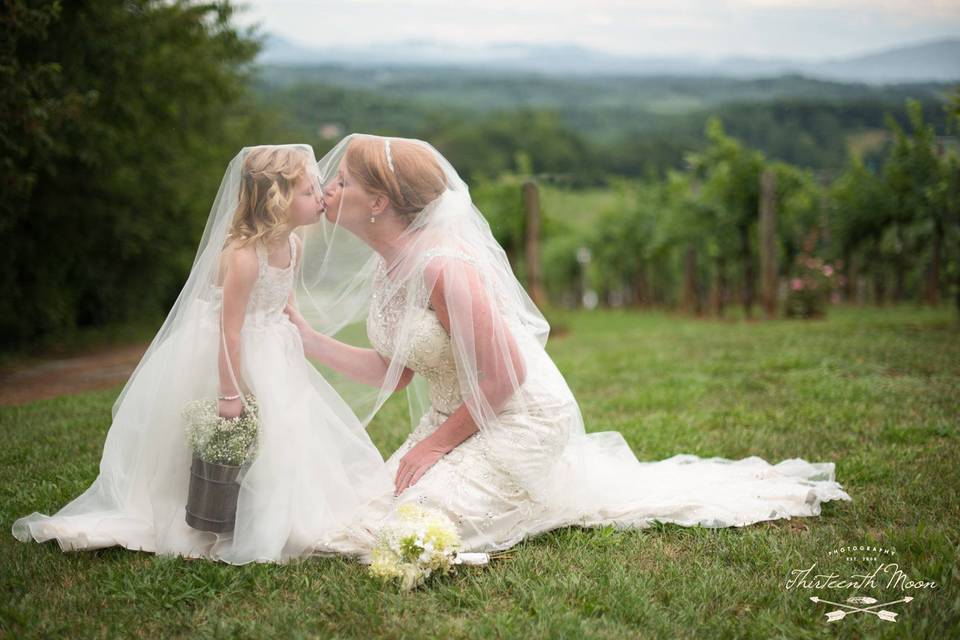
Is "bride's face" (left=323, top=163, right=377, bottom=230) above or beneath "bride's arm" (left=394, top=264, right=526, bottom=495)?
above

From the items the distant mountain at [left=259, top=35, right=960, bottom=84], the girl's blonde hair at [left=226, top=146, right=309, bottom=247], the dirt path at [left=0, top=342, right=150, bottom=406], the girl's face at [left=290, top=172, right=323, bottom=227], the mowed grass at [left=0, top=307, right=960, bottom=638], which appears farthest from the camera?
the distant mountain at [left=259, top=35, right=960, bottom=84]

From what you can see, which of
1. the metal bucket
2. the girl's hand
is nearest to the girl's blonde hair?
the girl's hand

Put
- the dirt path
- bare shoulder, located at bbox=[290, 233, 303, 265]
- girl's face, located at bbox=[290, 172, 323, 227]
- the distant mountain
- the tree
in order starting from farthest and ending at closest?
the distant mountain < the dirt path < the tree < bare shoulder, located at bbox=[290, 233, 303, 265] < girl's face, located at bbox=[290, 172, 323, 227]

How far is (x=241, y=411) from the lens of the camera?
3570mm

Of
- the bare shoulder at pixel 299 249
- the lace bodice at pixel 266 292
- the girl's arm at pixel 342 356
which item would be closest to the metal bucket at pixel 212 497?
the lace bodice at pixel 266 292

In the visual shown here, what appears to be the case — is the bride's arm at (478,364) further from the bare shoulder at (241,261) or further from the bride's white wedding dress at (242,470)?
the bare shoulder at (241,261)

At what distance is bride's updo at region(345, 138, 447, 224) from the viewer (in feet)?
12.1

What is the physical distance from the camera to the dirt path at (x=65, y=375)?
859 cm

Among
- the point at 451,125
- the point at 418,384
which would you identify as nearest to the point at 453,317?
the point at 418,384

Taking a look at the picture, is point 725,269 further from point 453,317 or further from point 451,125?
point 451,125

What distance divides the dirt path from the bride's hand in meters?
5.71

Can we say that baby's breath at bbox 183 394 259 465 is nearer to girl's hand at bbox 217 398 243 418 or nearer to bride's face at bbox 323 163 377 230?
girl's hand at bbox 217 398 243 418

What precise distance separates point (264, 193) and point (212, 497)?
1.37 metres

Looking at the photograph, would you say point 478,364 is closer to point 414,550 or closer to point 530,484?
point 530,484
